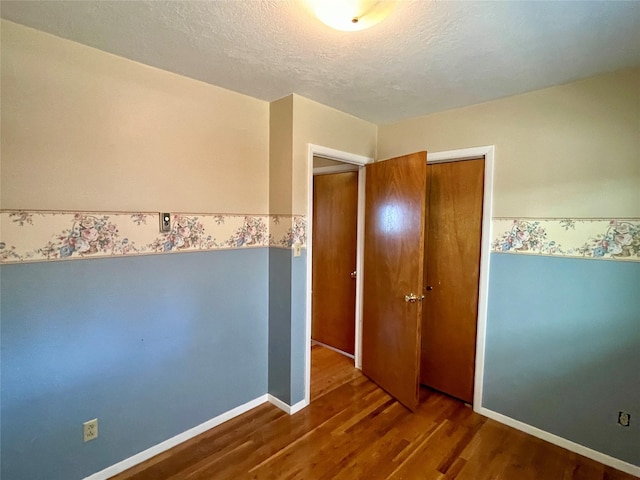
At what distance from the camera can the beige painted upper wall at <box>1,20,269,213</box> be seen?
5.09ft

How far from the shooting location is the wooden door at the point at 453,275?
2549 mm

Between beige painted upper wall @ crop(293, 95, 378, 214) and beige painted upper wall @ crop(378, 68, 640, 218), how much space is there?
777 millimetres

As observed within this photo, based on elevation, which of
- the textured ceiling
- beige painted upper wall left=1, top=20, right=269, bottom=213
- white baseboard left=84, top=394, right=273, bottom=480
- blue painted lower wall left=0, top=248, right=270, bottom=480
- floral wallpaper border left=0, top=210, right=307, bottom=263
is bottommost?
white baseboard left=84, top=394, right=273, bottom=480

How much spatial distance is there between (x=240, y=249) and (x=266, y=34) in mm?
1373

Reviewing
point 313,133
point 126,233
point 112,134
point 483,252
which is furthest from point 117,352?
point 483,252

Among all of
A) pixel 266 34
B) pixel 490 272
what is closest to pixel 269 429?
pixel 490 272

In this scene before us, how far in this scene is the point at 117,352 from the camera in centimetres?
187

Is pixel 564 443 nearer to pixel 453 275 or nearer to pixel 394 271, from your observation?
pixel 453 275

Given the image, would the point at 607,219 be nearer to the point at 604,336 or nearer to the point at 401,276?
the point at 604,336

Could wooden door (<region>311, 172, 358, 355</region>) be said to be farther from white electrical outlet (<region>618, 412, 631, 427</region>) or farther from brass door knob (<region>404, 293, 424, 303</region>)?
white electrical outlet (<region>618, 412, 631, 427</region>)

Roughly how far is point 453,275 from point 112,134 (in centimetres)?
250

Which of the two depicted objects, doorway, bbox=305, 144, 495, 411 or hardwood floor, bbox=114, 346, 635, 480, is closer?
hardwood floor, bbox=114, 346, 635, 480

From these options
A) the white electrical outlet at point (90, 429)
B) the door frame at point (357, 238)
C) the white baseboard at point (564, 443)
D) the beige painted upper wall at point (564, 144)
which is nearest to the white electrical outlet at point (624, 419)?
the white baseboard at point (564, 443)

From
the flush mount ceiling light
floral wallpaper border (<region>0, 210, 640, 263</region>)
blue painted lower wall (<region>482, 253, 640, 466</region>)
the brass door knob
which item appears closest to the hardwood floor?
blue painted lower wall (<region>482, 253, 640, 466</region>)
